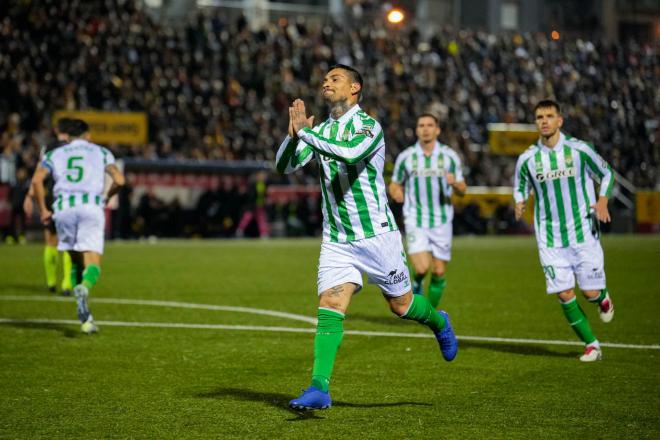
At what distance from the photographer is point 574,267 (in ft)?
31.7

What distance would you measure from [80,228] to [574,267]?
17.0 ft

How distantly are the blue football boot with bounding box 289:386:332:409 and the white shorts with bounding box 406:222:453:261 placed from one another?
6.17 meters

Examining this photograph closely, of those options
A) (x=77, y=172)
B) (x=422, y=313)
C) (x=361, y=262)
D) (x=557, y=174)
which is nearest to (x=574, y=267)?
(x=557, y=174)

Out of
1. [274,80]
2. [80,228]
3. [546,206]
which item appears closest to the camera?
[546,206]

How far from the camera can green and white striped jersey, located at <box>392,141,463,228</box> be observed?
12.8 m

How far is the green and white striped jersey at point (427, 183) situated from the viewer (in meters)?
12.8

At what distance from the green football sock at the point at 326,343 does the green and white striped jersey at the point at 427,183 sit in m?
5.90

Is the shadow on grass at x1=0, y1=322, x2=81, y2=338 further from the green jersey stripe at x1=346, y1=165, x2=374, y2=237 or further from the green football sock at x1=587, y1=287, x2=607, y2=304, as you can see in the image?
Result: the green football sock at x1=587, y1=287, x2=607, y2=304

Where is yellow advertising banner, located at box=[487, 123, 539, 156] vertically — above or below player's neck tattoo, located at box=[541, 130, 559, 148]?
above

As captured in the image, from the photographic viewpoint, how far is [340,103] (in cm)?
723

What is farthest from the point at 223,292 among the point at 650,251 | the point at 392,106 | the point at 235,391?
the point at 392,106

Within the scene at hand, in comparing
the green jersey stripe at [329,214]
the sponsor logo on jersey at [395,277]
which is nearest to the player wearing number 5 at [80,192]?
the green jersey stripe at [329,214]


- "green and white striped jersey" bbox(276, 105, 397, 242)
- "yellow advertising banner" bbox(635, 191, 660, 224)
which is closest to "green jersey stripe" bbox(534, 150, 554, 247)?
"green and white striped jersey" bbox(276, 105, 397, 242)

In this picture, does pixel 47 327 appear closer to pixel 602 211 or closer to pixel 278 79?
pixel 602 211
